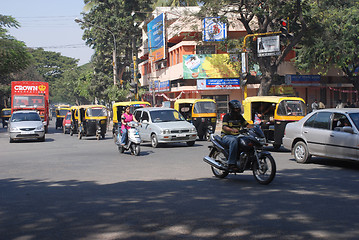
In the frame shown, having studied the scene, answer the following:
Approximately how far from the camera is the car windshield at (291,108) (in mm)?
17031

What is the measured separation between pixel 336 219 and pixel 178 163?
7.77 m

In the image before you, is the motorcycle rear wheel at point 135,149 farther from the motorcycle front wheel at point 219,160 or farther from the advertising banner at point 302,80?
the advertising banner at point 302,80

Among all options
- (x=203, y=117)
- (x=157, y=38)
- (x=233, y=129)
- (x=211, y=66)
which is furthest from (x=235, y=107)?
(x=157, y=38)

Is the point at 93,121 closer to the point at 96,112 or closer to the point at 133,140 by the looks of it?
the point at 96,112

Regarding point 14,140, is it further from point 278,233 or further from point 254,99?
point 278,233

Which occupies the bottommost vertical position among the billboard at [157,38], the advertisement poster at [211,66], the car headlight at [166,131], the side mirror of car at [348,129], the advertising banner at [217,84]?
the car headlight at [166,131]

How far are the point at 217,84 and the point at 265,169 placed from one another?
109ft

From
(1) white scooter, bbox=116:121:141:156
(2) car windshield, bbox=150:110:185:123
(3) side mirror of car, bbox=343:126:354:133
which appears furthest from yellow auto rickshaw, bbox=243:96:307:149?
(3) side mirror of car, bbox=343:126:354:133

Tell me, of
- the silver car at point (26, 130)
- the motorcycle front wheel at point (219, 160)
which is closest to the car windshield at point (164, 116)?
the silver car at point (26, 130)

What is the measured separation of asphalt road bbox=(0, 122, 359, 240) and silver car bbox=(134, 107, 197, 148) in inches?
269

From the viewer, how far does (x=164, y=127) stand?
1983cm

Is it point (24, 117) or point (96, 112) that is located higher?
point (96, 112)

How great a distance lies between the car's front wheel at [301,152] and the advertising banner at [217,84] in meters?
28.7

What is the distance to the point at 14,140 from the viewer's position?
1099 inches
